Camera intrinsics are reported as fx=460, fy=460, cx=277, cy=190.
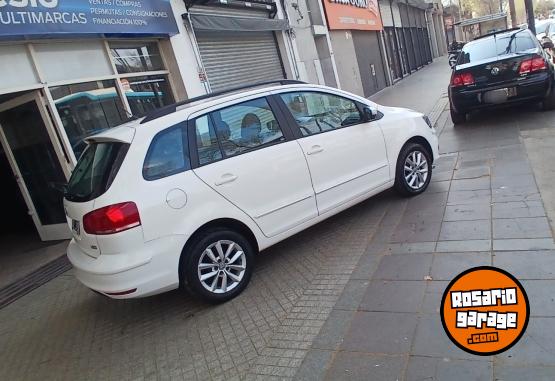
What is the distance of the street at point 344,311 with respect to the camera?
2.74 meters

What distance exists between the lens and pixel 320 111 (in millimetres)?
4676

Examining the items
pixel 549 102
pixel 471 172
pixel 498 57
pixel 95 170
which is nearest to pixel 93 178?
pixel 95 170

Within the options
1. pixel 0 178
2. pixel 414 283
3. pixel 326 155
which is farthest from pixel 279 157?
pixel 0 178

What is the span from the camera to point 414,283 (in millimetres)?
3445

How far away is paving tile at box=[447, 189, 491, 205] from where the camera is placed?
472 cm

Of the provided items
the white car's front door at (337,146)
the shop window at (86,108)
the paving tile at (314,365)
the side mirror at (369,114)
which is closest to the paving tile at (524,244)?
the white car's front door at (337,146)

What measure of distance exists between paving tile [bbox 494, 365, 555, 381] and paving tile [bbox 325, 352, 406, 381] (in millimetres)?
505

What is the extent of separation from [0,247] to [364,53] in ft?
48.5

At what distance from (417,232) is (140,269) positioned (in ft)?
8.28

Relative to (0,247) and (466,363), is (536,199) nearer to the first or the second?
(466,363)

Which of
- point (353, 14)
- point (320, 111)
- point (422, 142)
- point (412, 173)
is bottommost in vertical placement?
point (412, 173)

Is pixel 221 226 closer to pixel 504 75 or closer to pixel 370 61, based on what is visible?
pixel 504 75

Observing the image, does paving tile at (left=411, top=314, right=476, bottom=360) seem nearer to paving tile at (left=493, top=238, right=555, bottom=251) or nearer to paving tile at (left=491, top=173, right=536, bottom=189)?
paving tile at (left=493, top=238, right=555, bottom=251)

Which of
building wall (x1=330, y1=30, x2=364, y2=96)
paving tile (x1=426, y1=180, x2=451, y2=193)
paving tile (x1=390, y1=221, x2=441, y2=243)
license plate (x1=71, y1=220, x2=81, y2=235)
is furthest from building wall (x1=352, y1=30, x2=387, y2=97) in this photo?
license plate (x1=71, y1=220, x2=81, y2=235)
